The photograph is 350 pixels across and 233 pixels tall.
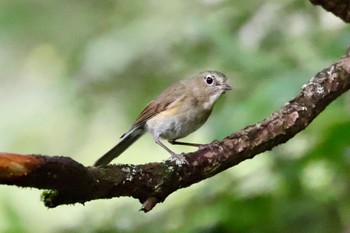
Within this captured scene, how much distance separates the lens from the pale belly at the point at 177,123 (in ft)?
9.84

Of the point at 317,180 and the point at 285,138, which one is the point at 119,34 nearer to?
the point at 317,180

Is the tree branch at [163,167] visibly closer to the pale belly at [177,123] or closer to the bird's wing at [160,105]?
the pale belly at [177,123]

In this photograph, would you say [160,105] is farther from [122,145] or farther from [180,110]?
[122,145]

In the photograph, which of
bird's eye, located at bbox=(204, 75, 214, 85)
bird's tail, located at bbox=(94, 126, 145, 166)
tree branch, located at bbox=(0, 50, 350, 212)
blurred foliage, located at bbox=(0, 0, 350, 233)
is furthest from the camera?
bird's eye, located at bbox=(204, 75, 214, 85)

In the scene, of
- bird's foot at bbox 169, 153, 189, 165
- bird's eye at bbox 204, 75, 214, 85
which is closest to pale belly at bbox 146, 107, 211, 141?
bird's eye at bbox 204, 75, 214, 85

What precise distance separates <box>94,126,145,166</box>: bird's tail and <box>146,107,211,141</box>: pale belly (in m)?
0.10

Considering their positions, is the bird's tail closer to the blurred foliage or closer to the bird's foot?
the blurred foliage

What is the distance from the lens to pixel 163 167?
70.5 inches

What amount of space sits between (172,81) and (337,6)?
6.49 ft

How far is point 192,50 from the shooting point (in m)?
4.33

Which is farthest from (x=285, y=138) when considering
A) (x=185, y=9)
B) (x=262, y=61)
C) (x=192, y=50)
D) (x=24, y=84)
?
(x=24, y=84)

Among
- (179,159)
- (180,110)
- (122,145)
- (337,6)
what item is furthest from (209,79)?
(179,159)

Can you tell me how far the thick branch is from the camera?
8.83 ft

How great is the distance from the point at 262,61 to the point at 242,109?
1.72ft
